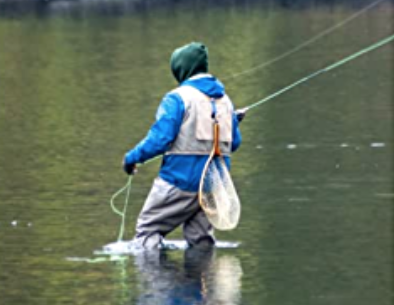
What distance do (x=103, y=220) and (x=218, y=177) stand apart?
5.54 feet

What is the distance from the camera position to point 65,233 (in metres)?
11.0

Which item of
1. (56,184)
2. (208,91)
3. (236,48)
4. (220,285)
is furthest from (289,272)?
(236,48)

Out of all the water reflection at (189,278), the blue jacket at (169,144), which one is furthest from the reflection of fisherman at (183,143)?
the water reflection at (189,278)

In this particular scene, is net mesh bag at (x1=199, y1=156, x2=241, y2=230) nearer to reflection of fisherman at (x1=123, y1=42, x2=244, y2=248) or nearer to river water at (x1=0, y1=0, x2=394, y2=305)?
reflection of fisherman at (x1=123, y1=42, x2=244, y2=248)

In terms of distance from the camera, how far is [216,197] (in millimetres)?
10133

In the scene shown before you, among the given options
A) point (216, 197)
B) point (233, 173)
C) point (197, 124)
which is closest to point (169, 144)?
point (197, 124)

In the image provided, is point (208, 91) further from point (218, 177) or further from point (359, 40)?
point (359, 40)

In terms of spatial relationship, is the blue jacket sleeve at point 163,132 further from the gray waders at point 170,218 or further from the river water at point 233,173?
the river water at point 233,173

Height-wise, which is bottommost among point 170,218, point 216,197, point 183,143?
point 170,218

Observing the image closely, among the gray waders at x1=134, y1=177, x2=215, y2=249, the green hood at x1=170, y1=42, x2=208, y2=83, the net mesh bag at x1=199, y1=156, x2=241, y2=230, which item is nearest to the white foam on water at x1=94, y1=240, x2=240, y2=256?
the gray waders at x1=134, y1=177, x2=215, y2=249

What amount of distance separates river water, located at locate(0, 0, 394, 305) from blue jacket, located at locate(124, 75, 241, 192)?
53 centimetres

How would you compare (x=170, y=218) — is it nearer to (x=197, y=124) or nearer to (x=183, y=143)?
(x=183, y=143)

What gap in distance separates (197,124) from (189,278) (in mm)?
1238

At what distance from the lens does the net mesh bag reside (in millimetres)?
10117
